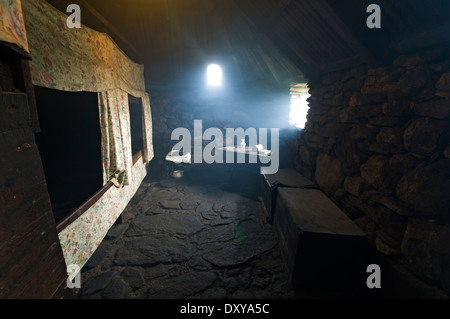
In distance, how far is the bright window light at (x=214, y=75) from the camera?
7.37 metres

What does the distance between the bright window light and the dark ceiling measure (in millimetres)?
501

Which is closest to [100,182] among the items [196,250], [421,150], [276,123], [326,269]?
[196,250]

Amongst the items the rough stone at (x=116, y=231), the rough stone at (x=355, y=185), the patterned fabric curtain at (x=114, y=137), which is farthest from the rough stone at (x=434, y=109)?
the rough stone at (x=116, y=231)

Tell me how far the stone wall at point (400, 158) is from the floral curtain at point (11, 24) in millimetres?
3748

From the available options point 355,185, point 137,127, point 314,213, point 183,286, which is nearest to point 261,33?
point 355,185

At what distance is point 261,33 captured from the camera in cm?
408

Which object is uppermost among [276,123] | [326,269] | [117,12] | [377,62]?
[117,12]

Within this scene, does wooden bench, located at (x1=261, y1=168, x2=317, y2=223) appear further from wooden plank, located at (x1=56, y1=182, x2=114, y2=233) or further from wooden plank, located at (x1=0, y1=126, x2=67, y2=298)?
wooden plank, located at (x1=0, y1=126, x2=67, y2=298)

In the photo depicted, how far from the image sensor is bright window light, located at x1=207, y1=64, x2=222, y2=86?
7.37m

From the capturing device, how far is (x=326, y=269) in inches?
91.1

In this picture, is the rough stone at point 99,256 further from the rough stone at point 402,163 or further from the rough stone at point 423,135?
the rough stone at point 423,135

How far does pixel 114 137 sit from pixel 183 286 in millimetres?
2701

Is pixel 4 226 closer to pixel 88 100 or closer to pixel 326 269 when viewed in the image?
pixel 88 100
